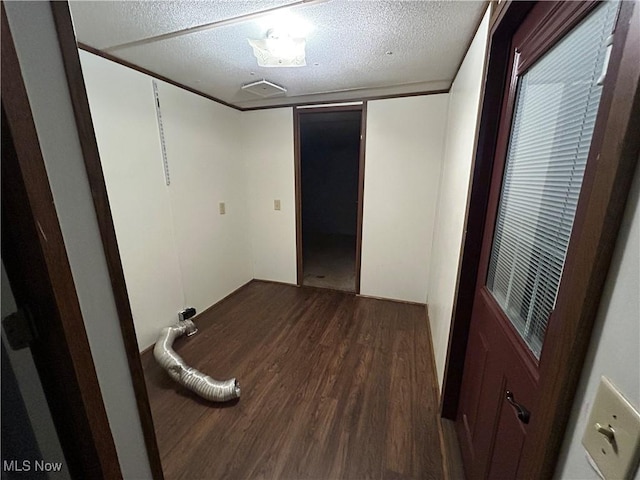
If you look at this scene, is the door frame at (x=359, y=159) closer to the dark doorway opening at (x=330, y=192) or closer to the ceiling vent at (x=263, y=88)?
the ceiling vent at (x=263, y=88)

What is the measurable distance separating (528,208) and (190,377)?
210cm

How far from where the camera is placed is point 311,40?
159cm

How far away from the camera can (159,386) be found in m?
1.85

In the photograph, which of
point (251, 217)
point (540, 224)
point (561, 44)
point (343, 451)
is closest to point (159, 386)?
point (343, 451)

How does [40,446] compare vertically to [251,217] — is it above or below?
below

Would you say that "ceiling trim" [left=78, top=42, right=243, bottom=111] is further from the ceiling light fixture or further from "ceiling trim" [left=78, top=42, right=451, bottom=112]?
the ceiling light fixture

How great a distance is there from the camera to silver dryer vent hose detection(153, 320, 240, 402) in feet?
5.48

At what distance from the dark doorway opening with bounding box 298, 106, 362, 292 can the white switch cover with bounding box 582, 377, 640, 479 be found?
3887 millimetres

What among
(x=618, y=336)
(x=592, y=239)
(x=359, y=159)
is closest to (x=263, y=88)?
(x=359, y=159)

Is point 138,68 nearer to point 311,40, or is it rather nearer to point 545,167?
point 311,40

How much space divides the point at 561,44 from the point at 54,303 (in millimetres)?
1436

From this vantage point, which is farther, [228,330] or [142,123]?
[228,330]

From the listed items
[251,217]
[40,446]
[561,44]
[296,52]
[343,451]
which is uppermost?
[296,52]

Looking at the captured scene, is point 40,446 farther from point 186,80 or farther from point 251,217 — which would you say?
point 251,217
